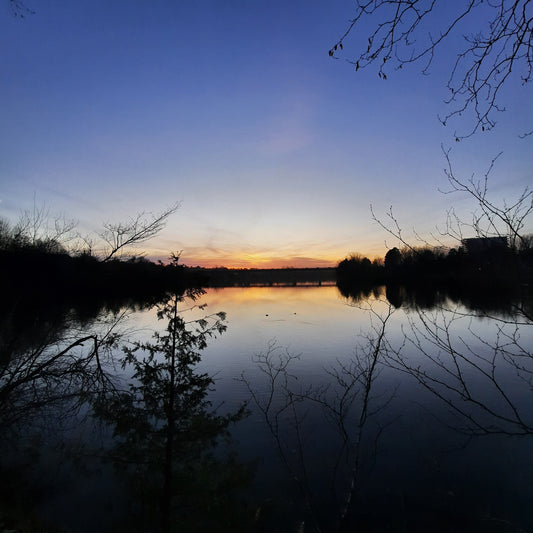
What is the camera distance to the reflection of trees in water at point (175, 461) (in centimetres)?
630

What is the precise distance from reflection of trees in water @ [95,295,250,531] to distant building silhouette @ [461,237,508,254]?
5.76 metres

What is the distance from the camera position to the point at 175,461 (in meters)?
7.63

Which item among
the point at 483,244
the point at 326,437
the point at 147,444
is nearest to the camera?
the point at 483,244

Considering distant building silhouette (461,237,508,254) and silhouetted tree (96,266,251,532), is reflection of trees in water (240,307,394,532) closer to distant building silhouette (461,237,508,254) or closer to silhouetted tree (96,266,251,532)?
silhouetted tree (96,266,251,532)

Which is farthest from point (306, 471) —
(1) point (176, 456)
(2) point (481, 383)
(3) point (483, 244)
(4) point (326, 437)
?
(2) point (481, 383)

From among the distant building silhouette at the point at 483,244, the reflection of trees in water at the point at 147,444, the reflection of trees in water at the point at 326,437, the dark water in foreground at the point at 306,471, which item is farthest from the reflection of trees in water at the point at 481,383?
the reflection of trees in water at the point at 147,444

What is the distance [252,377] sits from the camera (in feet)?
48.7

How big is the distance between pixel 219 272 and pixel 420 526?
191 meters

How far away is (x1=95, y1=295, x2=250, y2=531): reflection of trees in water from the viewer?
6.30m

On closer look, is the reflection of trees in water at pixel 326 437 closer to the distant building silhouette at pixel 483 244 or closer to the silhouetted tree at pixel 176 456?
the silhouetted tree at pixel 176 456

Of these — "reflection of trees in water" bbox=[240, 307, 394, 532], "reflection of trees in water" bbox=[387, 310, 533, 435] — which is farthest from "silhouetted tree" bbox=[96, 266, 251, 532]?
"reflection of trees in water" bbox=[387, 310, 533, 435]

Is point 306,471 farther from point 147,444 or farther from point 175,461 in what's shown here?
point 147,444

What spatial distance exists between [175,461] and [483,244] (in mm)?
7775

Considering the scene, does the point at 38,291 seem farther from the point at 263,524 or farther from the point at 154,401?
the point at 263,524
